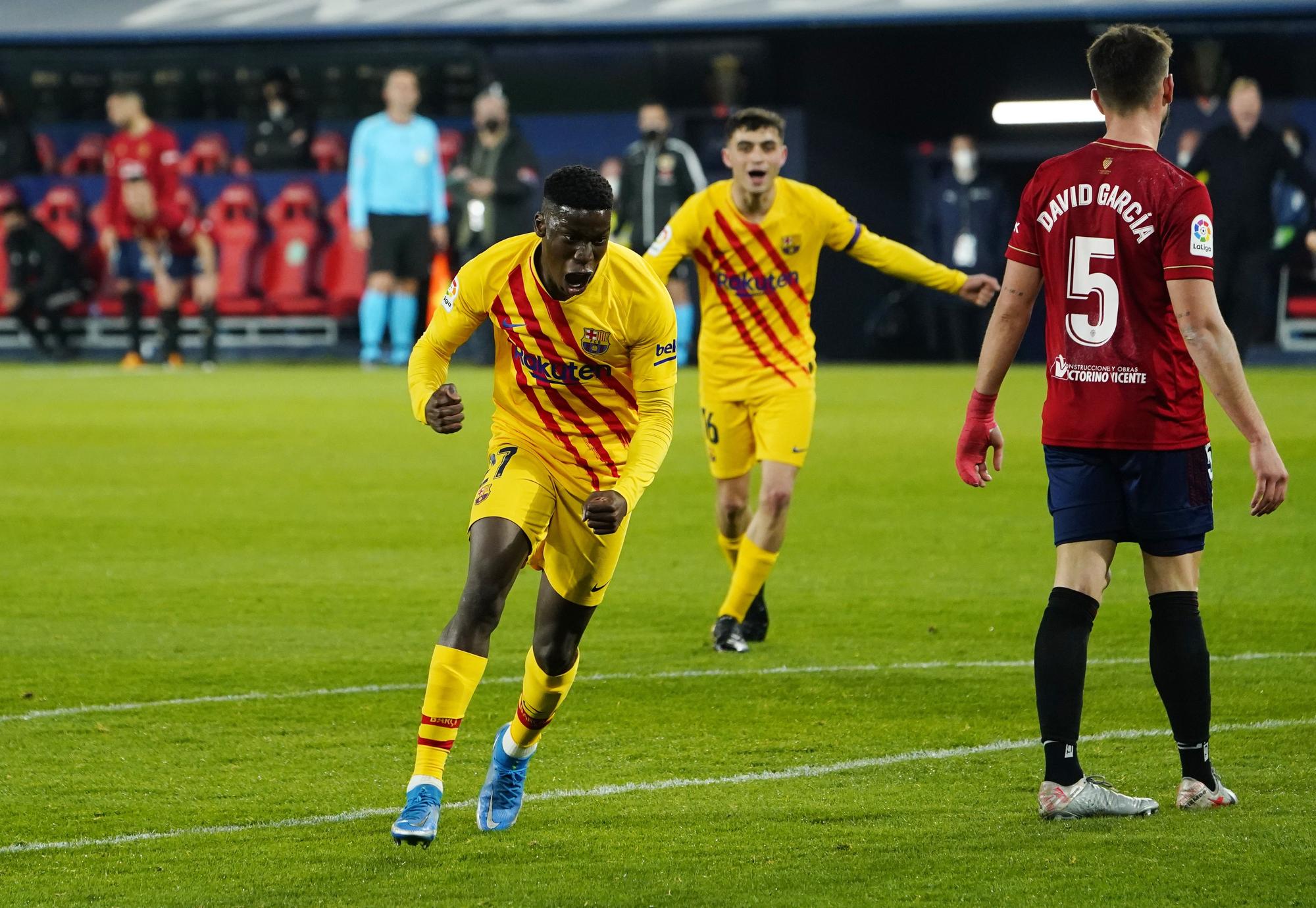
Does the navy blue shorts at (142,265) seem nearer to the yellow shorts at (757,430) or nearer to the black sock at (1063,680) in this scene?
the yellow shorts at (757,430)

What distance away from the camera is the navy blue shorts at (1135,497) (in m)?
4.88

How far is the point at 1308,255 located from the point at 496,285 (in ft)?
61.0

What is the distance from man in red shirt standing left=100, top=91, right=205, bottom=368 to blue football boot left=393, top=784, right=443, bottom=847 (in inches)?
732

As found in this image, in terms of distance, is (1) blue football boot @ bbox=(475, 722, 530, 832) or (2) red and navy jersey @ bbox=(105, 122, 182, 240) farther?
(2) red and navy jersey @ bbox=(105, 122, 182, 240)

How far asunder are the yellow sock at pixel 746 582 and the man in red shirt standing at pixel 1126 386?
9.09 ft

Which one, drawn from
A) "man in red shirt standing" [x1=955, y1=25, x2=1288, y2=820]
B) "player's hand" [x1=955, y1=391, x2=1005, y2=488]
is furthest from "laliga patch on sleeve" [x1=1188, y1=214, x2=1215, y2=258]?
"player's hand" [x1=955, y1=391, x2=1005, y2=488]

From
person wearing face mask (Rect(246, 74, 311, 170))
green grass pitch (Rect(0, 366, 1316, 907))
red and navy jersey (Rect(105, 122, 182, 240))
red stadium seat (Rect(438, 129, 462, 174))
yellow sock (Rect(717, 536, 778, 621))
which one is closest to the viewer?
green grass pitch (Rect(0, 366, 1316, 907))

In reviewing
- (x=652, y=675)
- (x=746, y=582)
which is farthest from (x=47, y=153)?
(x=652, y=675)

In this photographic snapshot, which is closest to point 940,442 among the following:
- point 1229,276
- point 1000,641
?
point 1000,641

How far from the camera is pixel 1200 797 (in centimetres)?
501

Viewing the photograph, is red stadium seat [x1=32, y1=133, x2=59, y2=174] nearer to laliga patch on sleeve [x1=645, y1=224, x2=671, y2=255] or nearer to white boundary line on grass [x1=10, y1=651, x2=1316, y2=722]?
laliga patch on sleeve [x1=645, y1=224, x2=671, y2=255]

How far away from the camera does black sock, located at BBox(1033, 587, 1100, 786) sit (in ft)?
16.2

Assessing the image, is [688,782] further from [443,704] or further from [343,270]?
[343,270]

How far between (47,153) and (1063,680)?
24140mm
